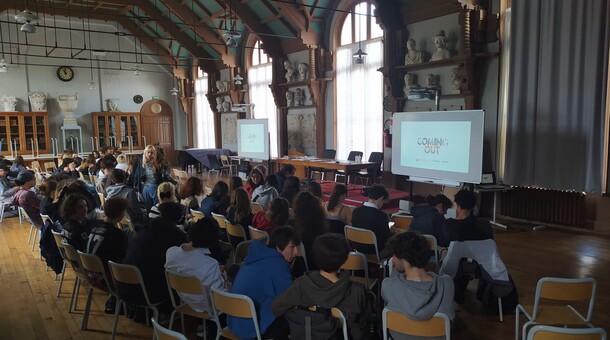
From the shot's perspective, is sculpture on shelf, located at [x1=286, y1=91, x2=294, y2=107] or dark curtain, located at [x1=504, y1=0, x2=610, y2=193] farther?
sculpture on shelf, located at [x1=286, y1=91, x2=294, y2=107]

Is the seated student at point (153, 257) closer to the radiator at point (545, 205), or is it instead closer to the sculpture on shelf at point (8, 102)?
the radiator at point (545, 205)

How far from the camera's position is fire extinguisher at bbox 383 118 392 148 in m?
8.85

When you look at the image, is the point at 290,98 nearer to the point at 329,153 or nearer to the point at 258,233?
the point at 329,153

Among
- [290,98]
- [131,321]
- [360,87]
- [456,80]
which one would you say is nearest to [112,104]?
[290,98]

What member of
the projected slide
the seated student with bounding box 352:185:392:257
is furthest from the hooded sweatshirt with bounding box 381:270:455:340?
the projected slide

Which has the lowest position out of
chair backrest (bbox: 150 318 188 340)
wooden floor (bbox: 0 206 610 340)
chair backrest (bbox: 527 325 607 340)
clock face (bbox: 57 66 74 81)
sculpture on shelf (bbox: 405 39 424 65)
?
wooden floor (bbox: 0 206 610 340)

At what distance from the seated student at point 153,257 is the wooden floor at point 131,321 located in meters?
0.51

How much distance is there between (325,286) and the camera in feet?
6.76

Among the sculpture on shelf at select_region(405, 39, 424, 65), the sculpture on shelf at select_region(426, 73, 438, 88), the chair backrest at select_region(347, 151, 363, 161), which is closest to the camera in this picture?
the sculpture on shelf at select_region(426, 73, 438, 88)

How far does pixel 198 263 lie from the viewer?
277cm

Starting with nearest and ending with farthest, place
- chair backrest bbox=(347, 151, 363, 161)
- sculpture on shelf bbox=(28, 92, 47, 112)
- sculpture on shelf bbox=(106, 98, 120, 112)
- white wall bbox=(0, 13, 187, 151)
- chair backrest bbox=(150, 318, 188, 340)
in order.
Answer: chair backrest bbox=(150, 318, 188, 340), chair backrest bbox=(347, 151, 363, 161), white wall bbox=(0, 13, 187, 151), sculpture on shelf bbox=(28, 92, 47, 112), sculpture on shelf bbox=(106, 98, 120, 112)

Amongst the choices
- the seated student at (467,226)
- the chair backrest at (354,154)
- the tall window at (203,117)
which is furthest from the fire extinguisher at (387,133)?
the tall window at (203,117)

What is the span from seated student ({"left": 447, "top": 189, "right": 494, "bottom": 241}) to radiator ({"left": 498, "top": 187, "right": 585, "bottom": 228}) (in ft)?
12.3

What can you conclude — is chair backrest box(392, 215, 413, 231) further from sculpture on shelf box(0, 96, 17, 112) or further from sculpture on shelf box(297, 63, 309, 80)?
sculpture on shelf box(0, 96, 17, 112)
